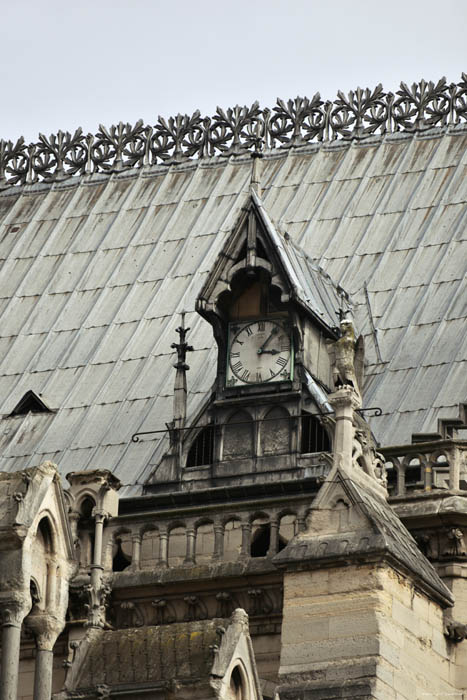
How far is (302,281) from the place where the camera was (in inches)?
1369

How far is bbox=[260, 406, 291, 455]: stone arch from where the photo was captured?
33625mm

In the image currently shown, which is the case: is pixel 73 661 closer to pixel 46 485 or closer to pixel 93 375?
pixel 46 485

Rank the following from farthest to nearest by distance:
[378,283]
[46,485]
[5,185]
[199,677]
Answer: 1. [5,185]
2. [378,283]
3. [46,485]
4. [199,677]

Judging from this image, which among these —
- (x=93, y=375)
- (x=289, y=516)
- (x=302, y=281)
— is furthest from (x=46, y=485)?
(x=93, y=375)

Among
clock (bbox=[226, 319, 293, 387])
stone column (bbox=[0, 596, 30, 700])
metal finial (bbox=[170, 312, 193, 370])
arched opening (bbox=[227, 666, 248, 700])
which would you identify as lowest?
arched opening (bbox=[227, 666, 248, 700])

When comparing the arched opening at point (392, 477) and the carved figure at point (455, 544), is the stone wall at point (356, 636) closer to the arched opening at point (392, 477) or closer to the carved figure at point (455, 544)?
the carved figure at point (455, 544)

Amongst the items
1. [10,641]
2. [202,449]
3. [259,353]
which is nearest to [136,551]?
[202,449]

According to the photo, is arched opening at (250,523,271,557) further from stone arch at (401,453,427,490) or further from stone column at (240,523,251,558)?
stone arch at (401,453,427,490)

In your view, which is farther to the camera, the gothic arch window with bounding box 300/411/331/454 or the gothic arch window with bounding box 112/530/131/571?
the gothic arch window with bounding box 300/411/331/454

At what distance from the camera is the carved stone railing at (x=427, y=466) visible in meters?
31.2

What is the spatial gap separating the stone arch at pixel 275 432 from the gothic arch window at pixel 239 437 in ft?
0.57

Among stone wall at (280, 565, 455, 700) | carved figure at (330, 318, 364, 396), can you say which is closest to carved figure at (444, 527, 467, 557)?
stone wall at (280, 565, 455, 700)

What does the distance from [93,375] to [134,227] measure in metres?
4.54

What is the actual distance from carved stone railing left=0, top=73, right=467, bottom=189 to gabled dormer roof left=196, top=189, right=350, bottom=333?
7.59 meters
